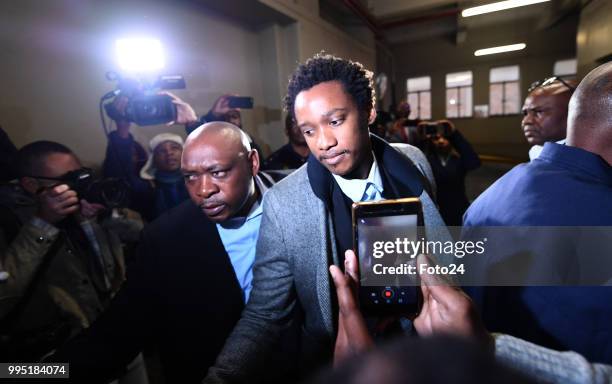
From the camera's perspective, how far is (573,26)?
29.4 feet

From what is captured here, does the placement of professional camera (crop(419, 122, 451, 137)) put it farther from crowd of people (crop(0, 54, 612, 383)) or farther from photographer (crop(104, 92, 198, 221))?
photographer (crop(104, 92, 198, 221))

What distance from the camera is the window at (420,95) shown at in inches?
456

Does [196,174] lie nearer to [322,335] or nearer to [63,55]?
[322,335]

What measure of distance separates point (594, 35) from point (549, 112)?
584 centimetres

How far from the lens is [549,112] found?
1.93 meters

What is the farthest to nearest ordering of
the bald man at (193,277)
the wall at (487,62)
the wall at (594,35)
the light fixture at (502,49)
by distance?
the wall at (487,62)
the light fixture at (502,49)
the wall at (594,35)
the bald man at (193,277)

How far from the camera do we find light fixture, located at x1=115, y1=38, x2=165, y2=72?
7.18 ft

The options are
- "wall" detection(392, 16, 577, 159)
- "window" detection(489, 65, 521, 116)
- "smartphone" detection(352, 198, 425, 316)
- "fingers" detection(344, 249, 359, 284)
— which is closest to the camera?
"fingers" detection(344, 249, 359, 284)

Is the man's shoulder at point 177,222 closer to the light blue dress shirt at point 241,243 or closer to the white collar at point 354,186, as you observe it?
the light blue dress shirt at point 241,243

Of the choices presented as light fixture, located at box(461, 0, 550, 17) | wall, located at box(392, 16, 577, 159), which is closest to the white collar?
light fixture, located at box(461, 0, 550, 17)

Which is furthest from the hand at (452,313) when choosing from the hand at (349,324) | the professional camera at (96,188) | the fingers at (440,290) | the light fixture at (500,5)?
the light fixture at (500,5)

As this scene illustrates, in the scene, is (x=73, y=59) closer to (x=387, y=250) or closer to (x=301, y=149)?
(x=301, y=149)

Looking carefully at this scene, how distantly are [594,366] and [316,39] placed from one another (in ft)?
17.3

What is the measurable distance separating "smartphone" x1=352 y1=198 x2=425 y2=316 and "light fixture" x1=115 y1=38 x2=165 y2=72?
Result: 2.10 metres
